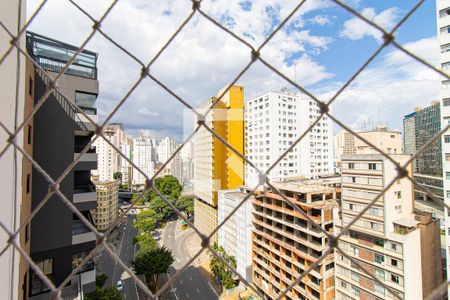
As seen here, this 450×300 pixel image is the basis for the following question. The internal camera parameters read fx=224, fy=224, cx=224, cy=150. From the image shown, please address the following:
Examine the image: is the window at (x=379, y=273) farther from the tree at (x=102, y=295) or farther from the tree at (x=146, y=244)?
the tree at (x=146, y=244)

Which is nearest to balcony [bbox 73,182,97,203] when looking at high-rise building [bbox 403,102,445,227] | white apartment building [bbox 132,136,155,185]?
high-rise building [bbox 403,102,445,227]

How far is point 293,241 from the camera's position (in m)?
6.68

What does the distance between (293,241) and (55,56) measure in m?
6.96

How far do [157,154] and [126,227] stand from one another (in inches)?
498

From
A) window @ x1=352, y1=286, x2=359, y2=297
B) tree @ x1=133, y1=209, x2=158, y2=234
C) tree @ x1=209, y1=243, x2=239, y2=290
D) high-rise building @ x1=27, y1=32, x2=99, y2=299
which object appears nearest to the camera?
high-rise building @ x1=27, y1=32, x2=99, y2=299

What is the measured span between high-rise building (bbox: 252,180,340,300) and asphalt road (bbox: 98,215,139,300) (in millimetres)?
4587

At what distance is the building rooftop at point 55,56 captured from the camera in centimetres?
303

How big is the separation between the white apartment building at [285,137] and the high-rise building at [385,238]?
230 inches

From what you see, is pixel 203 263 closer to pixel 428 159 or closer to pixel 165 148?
pixel 428 159

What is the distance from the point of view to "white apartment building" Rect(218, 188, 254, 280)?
8.21 m

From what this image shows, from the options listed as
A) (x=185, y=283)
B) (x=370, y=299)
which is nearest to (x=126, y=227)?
(x=185, y=283)

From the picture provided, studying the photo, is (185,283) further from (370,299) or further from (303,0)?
(303,0)

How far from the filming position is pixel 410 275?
4.26 metres

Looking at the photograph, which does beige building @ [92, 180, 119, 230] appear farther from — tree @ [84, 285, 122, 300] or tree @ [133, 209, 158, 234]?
tree @ [84, 285, 122, 300]
